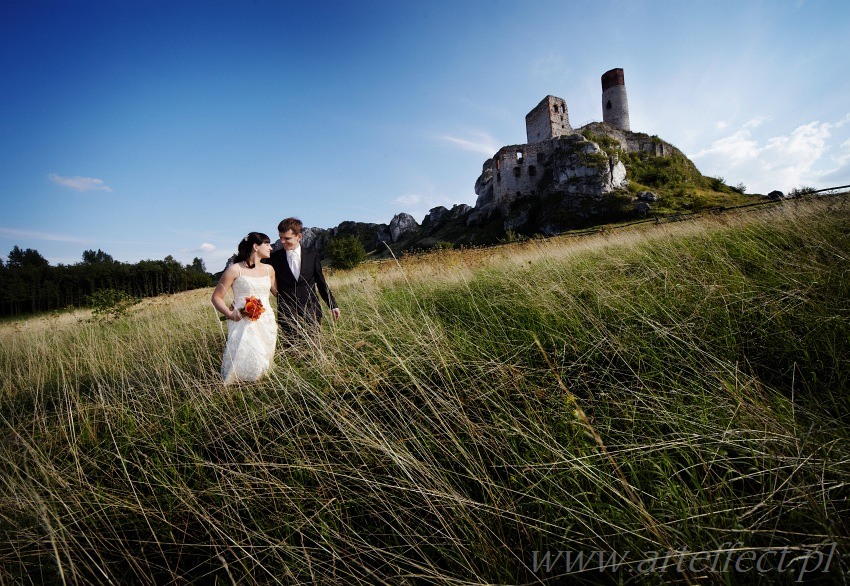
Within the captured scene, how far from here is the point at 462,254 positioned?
8.73 meters

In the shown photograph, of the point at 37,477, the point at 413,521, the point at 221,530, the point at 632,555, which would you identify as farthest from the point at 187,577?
the point at 632,555

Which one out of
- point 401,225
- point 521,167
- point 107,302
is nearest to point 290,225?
point 107,302

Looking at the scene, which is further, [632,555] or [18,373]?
[18,373]

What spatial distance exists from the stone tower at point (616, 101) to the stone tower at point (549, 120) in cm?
679

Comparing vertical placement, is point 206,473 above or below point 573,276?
below

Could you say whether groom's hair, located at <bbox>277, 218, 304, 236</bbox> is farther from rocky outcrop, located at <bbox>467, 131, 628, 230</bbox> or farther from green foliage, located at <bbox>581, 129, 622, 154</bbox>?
green foliage, located at <bbox>581, 129, 622, 154</bbox>

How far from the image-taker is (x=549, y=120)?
42.1 meters

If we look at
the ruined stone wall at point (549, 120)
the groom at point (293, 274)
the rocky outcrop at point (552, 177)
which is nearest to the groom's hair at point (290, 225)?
the groom at point (293, 274)

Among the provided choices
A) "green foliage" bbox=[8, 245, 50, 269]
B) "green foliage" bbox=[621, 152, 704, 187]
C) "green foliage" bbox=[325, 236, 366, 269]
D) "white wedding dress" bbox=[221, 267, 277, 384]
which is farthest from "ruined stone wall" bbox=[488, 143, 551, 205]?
"green foliage" bbox=[8, 245, 50, 269]

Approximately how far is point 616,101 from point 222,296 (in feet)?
192

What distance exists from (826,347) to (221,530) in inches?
139

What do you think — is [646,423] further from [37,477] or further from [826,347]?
[37,477]

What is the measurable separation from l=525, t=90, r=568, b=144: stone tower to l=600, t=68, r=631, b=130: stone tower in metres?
6.79

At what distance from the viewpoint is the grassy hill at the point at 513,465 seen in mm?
1044
